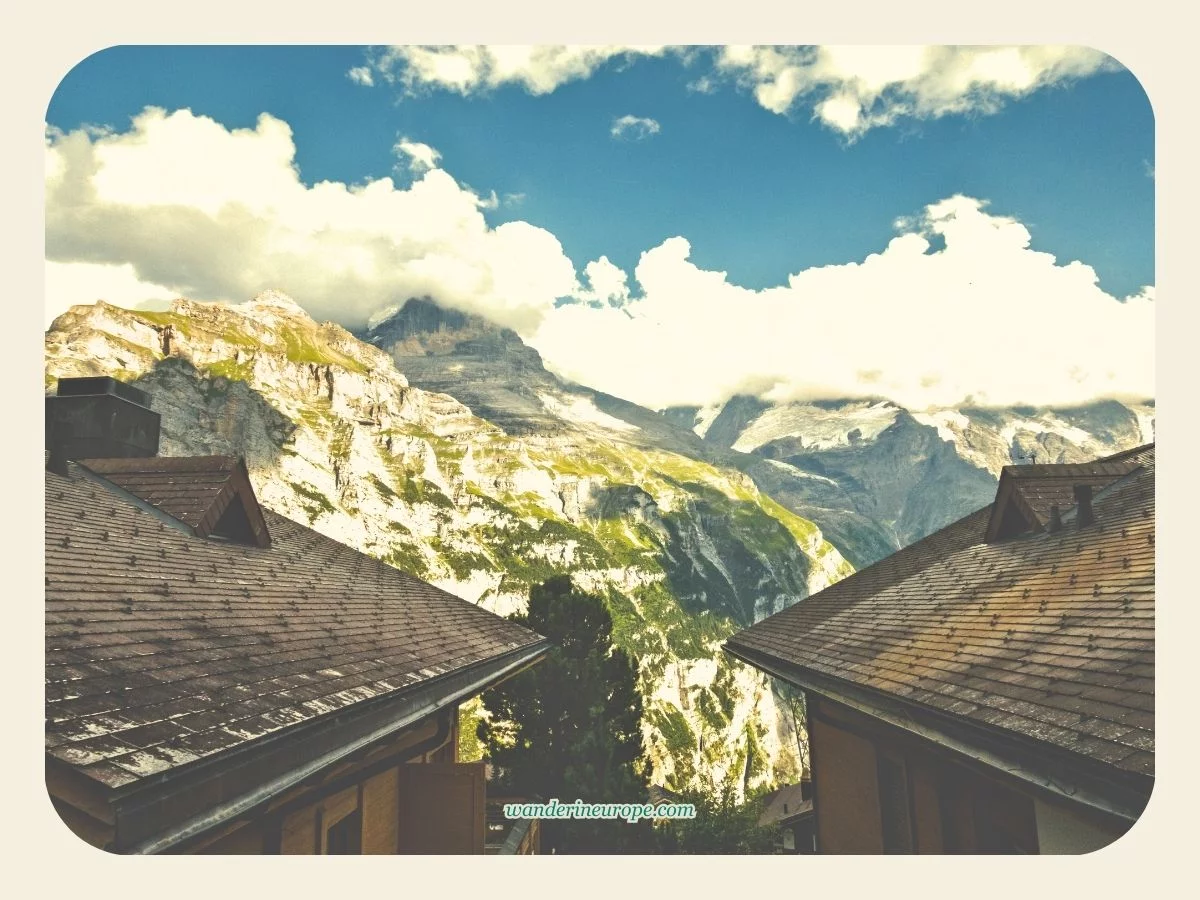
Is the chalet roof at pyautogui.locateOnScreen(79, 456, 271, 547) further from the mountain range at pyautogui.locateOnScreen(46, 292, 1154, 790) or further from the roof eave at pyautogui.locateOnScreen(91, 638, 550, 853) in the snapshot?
the roof eave at pyautogui.locateOnScreen(91, 638, 550, 853)

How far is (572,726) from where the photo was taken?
12.1 metres

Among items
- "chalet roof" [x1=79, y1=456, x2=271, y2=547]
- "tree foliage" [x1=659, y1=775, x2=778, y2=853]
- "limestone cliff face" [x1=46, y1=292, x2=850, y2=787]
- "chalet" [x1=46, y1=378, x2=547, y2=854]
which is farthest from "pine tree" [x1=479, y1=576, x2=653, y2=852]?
"limestone cliff face" [x1=46, y1=292, x2=850, y2=787]

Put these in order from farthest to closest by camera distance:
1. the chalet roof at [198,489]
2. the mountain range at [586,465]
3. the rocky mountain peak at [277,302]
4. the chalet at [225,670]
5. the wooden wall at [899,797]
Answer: the mountain range at [586,465], the rocky mountain peak at [277,302], the chalet roof at [198,489], the wooden wall at [899,797], the chalet at [225,670]

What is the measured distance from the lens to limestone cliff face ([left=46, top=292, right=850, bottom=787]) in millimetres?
42531

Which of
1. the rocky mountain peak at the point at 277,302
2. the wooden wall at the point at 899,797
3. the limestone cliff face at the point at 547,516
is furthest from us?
the limestone cliff face at the point at 547,516

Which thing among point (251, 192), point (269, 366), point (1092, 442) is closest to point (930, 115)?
point (1092, 442)

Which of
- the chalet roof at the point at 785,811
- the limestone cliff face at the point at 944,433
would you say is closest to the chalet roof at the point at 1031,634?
the limestone cliff face at the point at 944,433

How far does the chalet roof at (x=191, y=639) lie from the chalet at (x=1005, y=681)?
12.5ft

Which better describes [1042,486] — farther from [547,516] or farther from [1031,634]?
[547,516]

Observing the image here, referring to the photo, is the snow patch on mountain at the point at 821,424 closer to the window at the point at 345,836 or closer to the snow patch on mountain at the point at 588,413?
the snow patch on mountain at the point at 588,413

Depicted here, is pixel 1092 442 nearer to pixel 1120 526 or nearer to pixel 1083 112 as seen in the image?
pixel 1120 526

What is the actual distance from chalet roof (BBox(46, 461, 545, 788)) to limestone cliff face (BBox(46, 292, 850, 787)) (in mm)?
17806

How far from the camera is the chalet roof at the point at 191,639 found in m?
3.36

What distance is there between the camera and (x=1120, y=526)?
23.4ft
